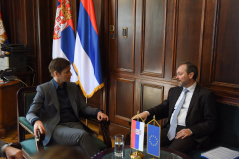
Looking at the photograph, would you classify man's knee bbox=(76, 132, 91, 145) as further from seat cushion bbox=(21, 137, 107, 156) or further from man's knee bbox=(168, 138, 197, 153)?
man's knee bbox=(168, 138, 197, 153)

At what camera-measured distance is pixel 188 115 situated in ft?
7.19

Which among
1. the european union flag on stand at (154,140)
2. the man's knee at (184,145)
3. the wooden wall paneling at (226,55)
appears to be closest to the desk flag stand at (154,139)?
the european union flag on stand at (154,140)

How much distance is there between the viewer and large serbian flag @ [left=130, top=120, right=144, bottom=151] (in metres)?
1.65

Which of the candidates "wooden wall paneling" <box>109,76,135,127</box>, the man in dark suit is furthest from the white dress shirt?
"wooden wall paneling" <box>109,76,135,127</box>

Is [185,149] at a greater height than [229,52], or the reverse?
[229,52]

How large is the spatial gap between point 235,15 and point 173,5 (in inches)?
25.0

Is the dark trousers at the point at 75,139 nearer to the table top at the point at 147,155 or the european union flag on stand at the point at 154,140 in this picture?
the table top at the point at 147,155

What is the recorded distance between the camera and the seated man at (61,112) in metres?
2.02

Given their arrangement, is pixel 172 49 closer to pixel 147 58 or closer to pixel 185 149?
pixel 147 58

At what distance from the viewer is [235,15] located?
2.12 meters

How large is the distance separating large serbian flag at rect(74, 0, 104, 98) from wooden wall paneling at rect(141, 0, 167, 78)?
0.62 metres

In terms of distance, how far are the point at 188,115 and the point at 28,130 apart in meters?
1.34

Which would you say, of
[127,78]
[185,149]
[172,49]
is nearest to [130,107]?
[127,78]

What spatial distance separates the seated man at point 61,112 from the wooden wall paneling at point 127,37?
92cm
